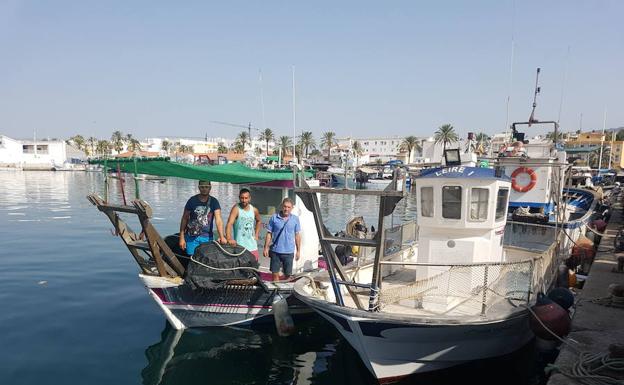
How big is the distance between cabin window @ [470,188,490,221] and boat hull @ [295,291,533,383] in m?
1.80

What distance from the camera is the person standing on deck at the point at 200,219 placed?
8.37 metres

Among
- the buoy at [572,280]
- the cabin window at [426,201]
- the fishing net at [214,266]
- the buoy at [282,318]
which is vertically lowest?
the buoy at [282,318]

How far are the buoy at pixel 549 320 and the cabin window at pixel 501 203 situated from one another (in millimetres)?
1843

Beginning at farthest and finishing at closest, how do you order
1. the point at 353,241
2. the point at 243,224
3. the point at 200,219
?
the point at 243,224 < the point at 200,219 < the point at 353,241

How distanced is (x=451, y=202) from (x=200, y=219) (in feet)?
16.2

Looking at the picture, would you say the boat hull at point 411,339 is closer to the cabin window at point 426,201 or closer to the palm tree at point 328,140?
the cabin window at point 426,201

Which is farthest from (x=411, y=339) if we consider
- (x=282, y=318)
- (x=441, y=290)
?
(x=282, y=318)

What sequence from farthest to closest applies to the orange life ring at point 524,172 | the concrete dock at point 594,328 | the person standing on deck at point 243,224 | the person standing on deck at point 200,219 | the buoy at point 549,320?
the orange life ring at point 524,172, the person standing on deck at point 243,224, the person standing on deck at point 200,219, the buoy at point 549,320, the concrete dock at point 594,328

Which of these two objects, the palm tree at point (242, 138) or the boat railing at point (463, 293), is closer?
the boat railing at point (463, 293)

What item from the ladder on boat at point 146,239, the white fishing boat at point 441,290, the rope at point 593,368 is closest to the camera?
the rope at point 593,368

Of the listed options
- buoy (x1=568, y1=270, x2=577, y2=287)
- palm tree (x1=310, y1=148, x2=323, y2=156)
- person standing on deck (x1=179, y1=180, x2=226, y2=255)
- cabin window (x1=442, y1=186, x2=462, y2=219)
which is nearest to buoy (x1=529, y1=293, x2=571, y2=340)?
cabin window (x1=442, y1=186, x2=462, y2=219)

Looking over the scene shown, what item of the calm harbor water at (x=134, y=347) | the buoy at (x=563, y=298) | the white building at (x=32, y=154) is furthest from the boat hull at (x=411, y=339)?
the white building at (x=32, y=154)

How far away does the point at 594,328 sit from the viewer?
7.05 meters

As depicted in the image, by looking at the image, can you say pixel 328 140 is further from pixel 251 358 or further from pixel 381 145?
pixel 251 358
